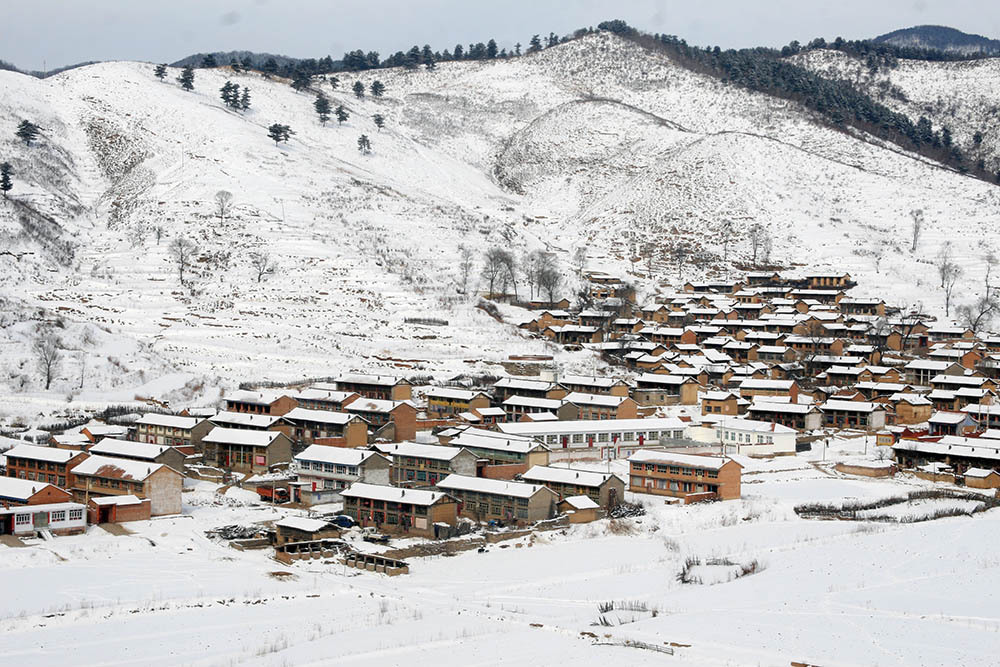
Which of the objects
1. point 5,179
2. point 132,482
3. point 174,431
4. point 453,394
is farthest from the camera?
point 5,179

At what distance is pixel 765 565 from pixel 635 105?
13588 cm

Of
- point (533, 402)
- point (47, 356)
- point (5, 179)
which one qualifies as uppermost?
point (5, 179)

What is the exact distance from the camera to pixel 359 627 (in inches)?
1037

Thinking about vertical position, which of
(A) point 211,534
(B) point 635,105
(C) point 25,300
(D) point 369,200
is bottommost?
(A) point 211,534

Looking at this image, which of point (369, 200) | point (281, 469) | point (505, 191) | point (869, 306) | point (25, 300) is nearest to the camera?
point (281, 469)

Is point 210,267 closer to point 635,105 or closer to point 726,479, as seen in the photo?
point 726,479

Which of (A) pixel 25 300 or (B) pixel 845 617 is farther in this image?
(A) pixel 25 300

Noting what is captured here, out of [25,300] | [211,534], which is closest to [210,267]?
[25,300]

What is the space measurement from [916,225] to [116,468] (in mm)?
94457

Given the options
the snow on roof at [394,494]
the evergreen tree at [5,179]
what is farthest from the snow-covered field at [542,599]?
the evergreen tree at [5,179]

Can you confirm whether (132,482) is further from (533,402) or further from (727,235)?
(727,235)

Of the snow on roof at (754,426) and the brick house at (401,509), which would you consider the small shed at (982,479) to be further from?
the brick house at (401,509)

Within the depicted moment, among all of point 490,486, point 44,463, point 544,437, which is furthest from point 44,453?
point 544,437

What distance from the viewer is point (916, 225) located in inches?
4355
